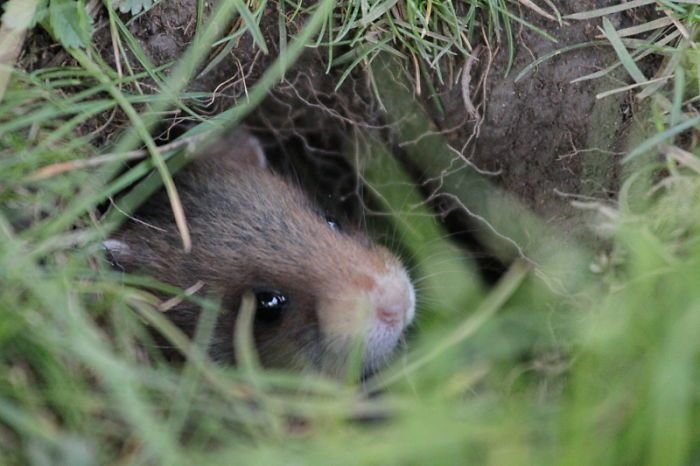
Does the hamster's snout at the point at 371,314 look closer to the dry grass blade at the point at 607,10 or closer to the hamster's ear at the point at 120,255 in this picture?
the hamster's ear at the point at 120,255

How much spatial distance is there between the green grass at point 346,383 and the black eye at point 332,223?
0.60m

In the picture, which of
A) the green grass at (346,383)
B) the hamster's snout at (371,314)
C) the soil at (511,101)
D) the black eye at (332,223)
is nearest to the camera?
the green grass at (346,383)

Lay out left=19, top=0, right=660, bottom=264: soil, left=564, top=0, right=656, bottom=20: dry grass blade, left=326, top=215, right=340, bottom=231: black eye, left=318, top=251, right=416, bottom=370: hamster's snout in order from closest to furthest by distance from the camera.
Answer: left=318, top=251, right=416, bottom=370: hamster's snout → left=564, top=0, right=656, bottom=20: dry grass blade → left=19, top=0, right=660, bottom=264: soil → left=326, top=215, right=340, bottom=231: black eye

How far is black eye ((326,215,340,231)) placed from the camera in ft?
13.1

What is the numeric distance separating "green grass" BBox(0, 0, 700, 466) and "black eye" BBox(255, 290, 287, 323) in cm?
49

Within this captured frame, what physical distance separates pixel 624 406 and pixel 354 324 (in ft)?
4.52

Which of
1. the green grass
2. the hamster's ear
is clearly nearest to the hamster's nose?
the green grass

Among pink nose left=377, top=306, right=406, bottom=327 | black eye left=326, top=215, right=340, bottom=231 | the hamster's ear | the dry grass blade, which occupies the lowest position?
pink nose left=377, top=306, right=406, bottom=327

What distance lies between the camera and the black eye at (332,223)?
399cm

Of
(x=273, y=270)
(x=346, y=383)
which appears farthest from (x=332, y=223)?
(x=346, y=383)

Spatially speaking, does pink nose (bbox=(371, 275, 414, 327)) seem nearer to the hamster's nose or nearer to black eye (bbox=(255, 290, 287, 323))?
the hamster's nose

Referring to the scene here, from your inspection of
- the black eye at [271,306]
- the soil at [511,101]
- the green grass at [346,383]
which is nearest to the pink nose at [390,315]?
the green grass at [346,383]

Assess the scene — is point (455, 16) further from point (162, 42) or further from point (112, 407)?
point (112, 407)

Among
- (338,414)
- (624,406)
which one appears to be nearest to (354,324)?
(338,414)
